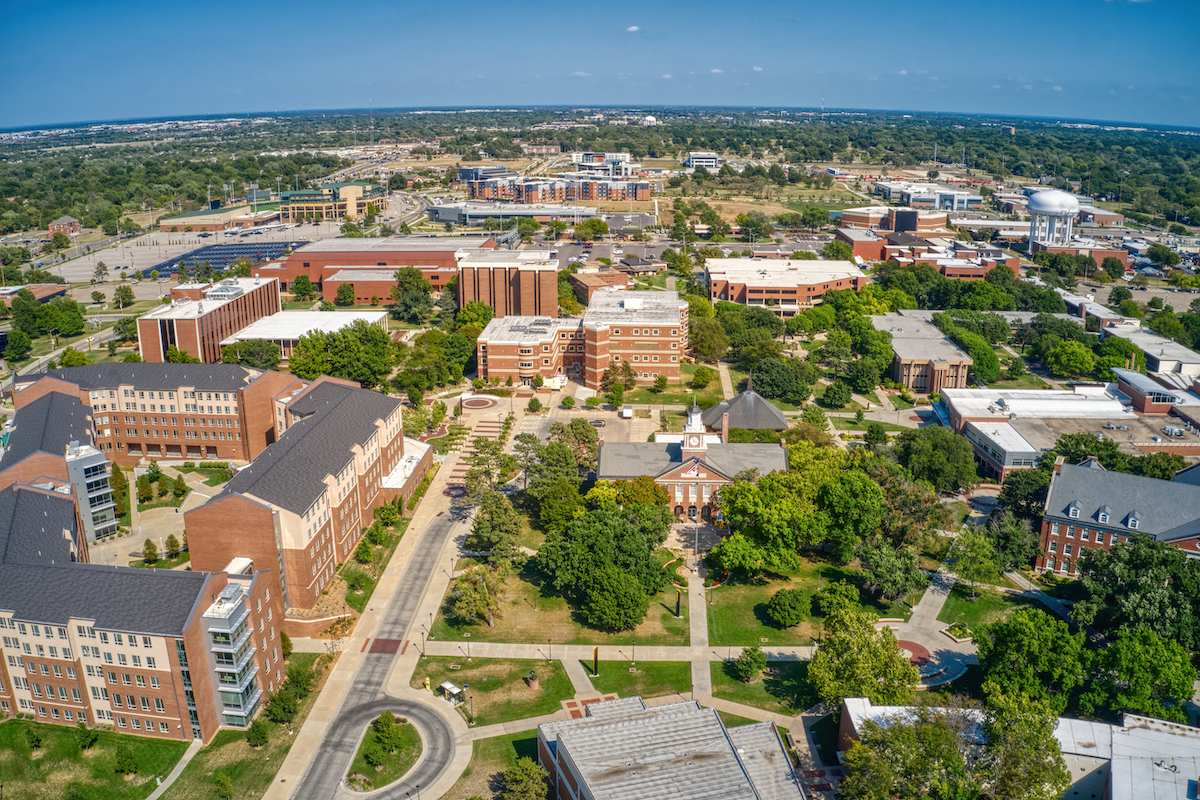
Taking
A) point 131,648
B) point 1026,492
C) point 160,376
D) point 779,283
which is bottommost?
point 131,648

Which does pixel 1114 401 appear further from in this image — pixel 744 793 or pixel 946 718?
pixel 744 793

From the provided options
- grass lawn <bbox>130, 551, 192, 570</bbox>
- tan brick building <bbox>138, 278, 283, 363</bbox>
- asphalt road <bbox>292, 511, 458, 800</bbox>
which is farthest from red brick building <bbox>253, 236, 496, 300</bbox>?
asphalt road <bbox>292, 511, 458, 800</bbox>

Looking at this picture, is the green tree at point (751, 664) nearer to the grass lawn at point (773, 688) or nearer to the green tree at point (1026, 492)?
the grass lawn at point (773, 688)

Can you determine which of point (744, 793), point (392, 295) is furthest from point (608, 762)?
point (392, 295)

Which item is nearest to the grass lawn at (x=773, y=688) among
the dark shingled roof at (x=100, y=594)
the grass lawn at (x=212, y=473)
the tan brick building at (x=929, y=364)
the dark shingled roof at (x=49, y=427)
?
the dark shingled roof at (x=100, y=594)

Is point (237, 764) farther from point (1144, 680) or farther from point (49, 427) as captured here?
point (1144, 680)

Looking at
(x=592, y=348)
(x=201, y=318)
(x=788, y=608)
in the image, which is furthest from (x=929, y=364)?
(x=201, y=318)
